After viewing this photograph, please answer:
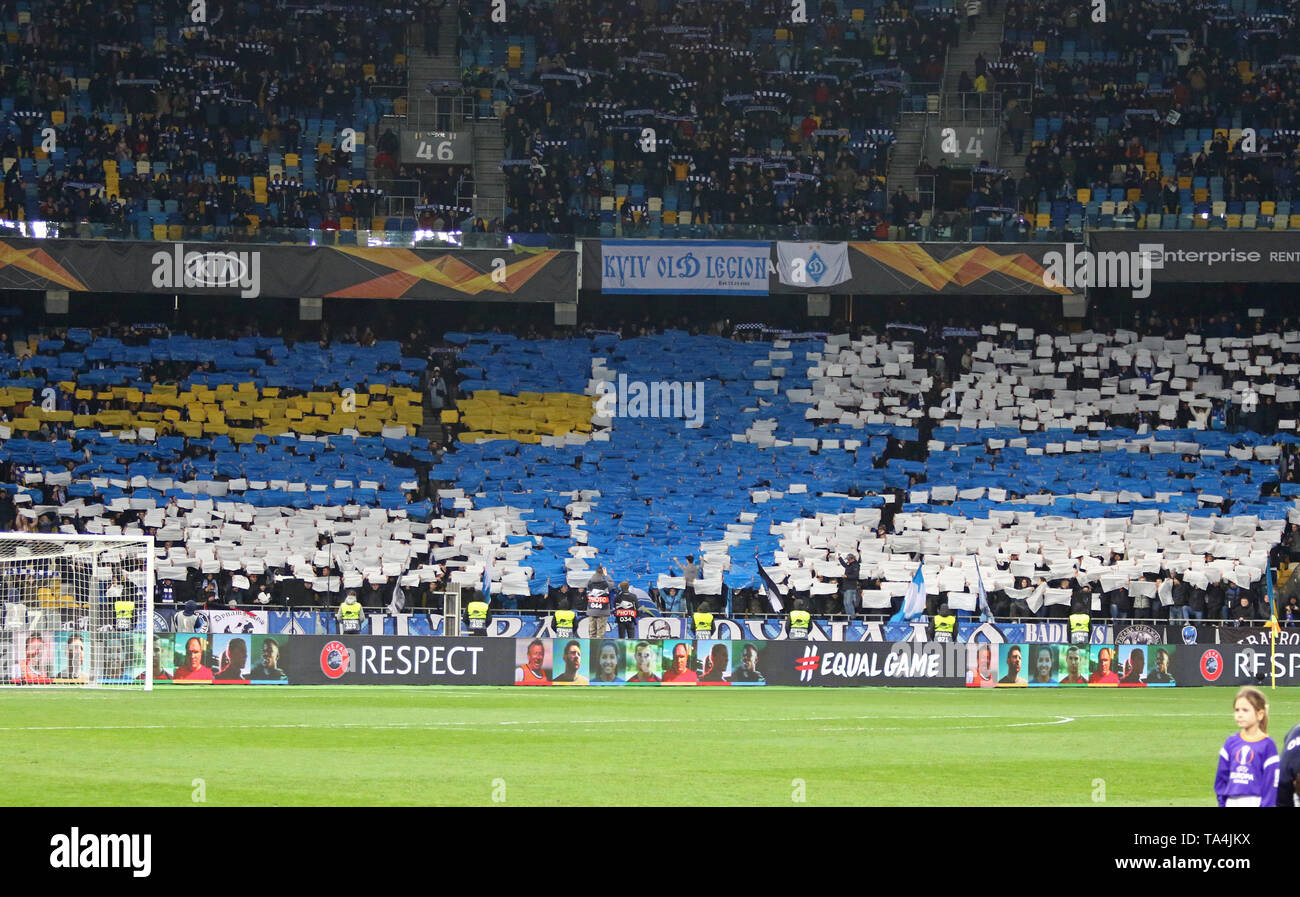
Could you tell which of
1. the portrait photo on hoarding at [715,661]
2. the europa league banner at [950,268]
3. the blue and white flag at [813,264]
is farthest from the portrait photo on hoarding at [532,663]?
the europa league banner at [950,268]

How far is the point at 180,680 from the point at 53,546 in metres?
3.33

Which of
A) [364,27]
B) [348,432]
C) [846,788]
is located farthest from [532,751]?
[364,27]

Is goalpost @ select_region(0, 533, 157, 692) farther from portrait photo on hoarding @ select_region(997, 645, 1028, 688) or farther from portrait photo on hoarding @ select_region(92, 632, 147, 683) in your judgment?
portrait photo on hoarding @ select_region(997, 645, 1028, 688)

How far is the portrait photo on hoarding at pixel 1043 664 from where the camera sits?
35.1 meters

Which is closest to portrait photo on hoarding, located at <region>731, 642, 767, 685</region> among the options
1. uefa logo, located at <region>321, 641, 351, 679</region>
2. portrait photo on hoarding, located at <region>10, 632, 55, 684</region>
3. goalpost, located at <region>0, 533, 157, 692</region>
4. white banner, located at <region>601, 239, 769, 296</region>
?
uefa logo, located at <region>321, 641, 351, 679</region>

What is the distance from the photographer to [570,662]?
111 feet

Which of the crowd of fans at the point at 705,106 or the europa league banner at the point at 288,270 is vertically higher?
the crowd of fans at the point at 705,106

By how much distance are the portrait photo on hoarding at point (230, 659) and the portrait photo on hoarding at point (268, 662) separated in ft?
0.47

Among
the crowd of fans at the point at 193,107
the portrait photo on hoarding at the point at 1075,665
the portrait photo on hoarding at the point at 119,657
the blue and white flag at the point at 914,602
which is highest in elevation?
the crowd of fans at the point at 193,107

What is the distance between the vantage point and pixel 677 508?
1734 inches

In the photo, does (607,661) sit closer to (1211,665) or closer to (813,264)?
(1211,665)

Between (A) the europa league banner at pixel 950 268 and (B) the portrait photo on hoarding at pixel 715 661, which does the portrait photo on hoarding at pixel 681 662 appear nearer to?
(B) the portrait photo on hoarding at pixel 715 661

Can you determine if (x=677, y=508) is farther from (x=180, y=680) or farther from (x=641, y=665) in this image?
(x=180, y=680)

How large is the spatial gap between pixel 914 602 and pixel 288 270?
17317 mm
